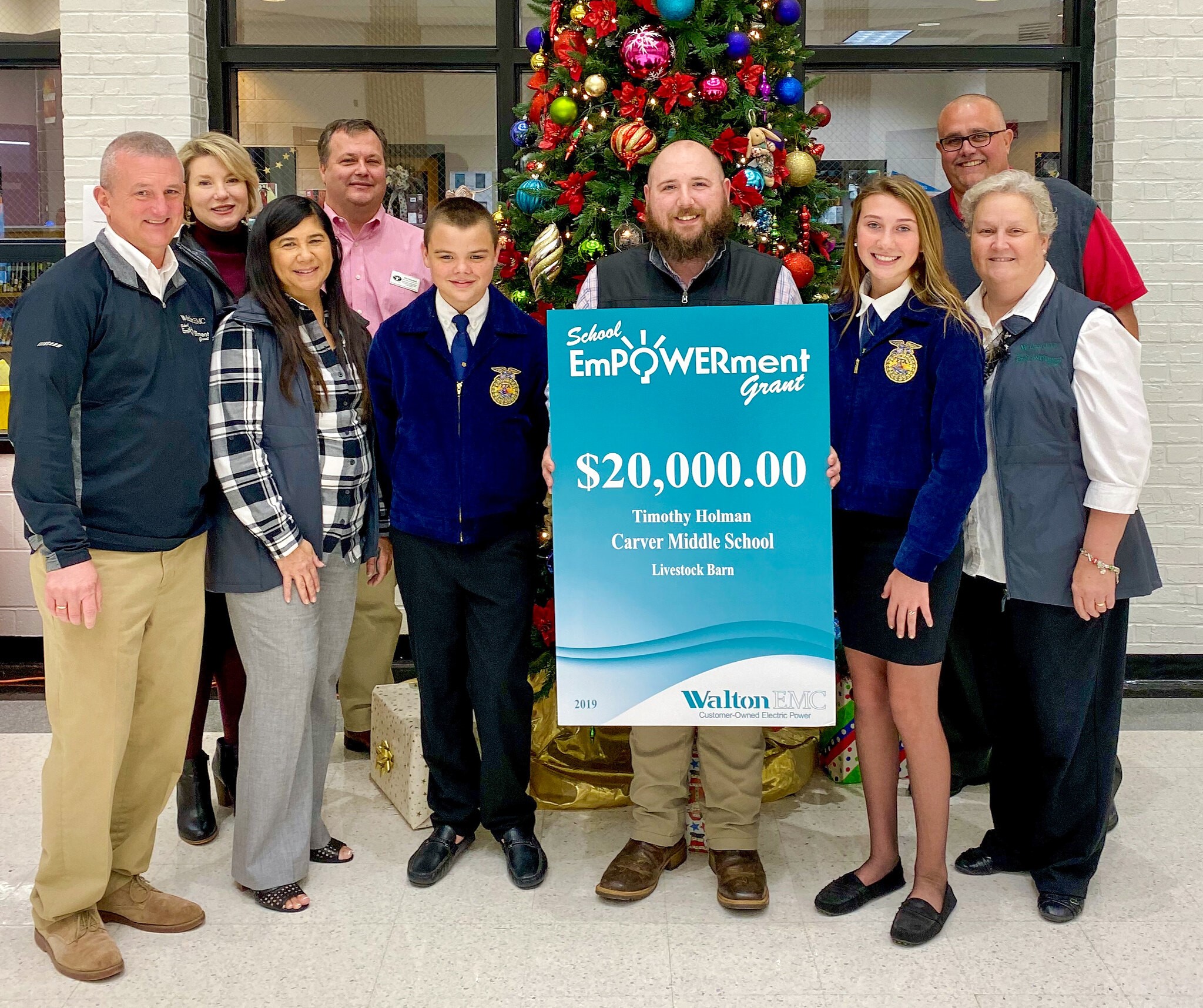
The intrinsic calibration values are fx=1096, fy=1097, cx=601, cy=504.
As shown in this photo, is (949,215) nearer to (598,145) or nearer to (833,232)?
(833,232)

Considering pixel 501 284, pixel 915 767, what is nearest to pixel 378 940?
pixel 915 767

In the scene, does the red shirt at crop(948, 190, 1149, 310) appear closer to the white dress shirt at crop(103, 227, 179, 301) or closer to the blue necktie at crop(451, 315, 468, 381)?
the blue necktie at crop(451, 315, 468, 381)

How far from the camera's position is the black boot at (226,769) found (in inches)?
124

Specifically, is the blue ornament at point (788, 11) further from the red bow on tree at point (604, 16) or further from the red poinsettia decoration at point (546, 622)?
the red poinsettia decoration at point (546, 622)

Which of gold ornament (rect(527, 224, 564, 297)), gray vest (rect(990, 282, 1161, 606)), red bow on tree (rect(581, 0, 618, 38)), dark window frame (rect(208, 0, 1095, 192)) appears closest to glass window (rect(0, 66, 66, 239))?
dark window frame (rect(208, 0, 1095, 192))

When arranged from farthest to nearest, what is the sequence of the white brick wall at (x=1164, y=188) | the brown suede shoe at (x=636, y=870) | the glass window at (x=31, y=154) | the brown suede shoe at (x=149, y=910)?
the glass window at (x=31, y=154), the white brick wall at (x=1164, y=188), the brown suede shoe at (x=636, y=870), the brown suede shoe at (x=149, y=910)

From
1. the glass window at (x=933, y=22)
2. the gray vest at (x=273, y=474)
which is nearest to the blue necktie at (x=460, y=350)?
the gray vest at (x=273, y=474)

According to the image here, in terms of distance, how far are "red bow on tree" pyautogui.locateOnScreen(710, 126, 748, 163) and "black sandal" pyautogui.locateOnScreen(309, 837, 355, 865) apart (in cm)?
223

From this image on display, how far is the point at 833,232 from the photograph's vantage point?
3453mm

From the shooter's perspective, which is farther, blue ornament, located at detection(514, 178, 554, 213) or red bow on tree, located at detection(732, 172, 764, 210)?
blue ornament, located at detection(514, 178, 554, 213)

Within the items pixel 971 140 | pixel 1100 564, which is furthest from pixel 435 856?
pixel 971 140

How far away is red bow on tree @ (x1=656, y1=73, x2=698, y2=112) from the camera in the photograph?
3184 mm

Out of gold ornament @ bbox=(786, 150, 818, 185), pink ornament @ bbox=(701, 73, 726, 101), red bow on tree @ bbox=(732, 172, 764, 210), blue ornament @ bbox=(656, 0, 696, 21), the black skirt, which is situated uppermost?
blue ornament @ bbox=(656, 0, 696, 21)

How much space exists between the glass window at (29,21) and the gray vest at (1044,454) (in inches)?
159
